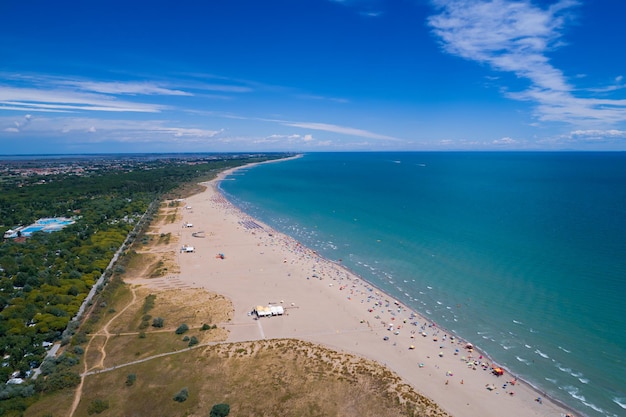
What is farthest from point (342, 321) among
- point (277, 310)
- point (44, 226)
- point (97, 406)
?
point (44, 226)

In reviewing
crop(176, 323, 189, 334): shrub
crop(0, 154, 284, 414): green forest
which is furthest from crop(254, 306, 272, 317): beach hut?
crop(0, 154, 284, 414): green forest

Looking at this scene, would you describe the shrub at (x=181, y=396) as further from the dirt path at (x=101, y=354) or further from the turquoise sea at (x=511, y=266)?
the turquoise sea at (x=511, y=266)

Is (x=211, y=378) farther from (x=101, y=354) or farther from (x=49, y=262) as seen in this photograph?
(x=49, y=262)

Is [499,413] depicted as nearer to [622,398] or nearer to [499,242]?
[622,398]

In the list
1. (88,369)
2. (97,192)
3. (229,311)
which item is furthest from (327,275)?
(97,192)

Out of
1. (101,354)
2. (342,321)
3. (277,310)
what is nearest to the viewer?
(101,354)

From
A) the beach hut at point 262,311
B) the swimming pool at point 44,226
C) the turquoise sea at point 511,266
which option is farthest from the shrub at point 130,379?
the swimming pool at point 44,226
